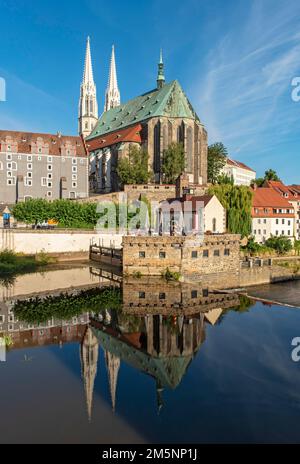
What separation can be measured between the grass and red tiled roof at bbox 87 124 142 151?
38.5 m

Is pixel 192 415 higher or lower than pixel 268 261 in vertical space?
lower

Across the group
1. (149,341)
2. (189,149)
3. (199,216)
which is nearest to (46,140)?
(189,149)

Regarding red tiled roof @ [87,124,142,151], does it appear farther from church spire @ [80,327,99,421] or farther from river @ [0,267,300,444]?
church spire @ [80,327,99,421]

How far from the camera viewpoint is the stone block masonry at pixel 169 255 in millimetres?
38062

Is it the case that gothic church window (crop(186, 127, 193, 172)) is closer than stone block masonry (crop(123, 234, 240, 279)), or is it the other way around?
stone block masonry (crop(123, 234, 240, 279))

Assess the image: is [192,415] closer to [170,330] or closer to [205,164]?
[170,330]

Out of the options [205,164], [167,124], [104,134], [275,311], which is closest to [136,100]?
[104,134]

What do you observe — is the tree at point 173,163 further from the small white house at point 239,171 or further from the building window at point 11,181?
the small white house at point 239,171

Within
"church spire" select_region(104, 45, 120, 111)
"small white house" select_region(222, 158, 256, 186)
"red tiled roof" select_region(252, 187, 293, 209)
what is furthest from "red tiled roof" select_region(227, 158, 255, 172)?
"red tiled roof" select_region(252, 187, 293, 209)

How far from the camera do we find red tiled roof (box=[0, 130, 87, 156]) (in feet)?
219

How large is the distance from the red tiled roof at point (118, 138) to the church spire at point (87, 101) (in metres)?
16.1

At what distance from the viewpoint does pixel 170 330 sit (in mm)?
24188

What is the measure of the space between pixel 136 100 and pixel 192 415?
88.9 m

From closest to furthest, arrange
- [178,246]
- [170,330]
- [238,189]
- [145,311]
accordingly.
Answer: [170,330], [145,311], [178,246], [238,189]
